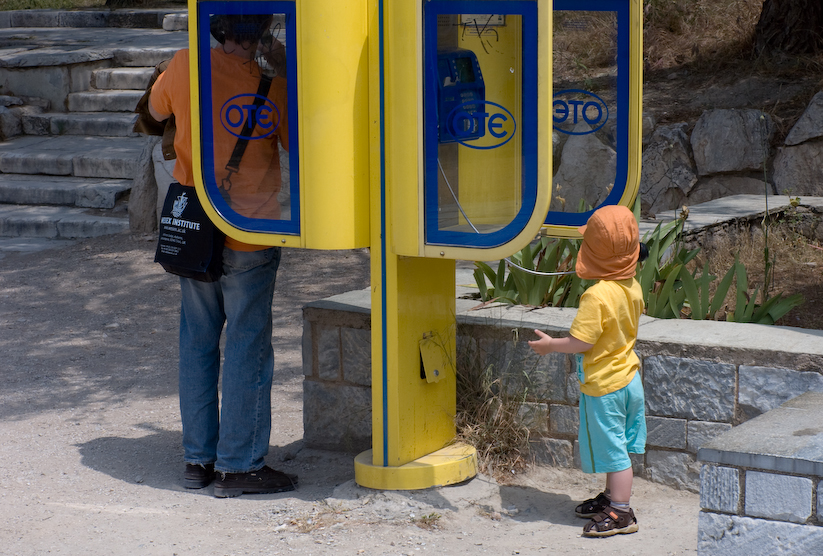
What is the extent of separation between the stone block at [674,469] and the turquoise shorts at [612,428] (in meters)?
0.35

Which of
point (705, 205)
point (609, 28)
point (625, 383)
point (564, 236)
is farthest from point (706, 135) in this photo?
point (625, 383)

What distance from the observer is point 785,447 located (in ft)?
7.57

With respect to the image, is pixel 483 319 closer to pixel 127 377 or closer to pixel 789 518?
pixel 789 518

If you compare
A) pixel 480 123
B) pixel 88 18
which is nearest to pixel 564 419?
pixel 480 123

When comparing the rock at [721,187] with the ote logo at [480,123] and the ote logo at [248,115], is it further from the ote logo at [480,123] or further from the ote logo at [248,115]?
the ote logo at [248,115]

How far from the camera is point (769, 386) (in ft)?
10.5

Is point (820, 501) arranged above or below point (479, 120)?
below

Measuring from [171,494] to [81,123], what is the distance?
7.41 meters

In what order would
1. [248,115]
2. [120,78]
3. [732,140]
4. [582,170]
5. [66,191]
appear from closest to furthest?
[248,115] → [582,170] → [732,140] → [66,191] → [120,78]

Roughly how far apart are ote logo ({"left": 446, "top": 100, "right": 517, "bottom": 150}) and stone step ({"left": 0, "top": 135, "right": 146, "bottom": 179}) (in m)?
6.35

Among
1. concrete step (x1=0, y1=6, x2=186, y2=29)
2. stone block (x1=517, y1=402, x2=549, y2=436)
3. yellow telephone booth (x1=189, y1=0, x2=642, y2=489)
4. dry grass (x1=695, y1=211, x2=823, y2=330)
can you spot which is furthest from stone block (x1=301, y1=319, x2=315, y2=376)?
concrete step (x1=0, y1=6, x2=186, y2=29)

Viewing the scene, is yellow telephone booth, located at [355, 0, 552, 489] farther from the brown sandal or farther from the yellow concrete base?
the brown sandal

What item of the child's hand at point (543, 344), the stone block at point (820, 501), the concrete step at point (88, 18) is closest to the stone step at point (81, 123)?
the concrete step at point (88, 18)

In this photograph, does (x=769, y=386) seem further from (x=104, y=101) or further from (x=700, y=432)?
(x=104, y=101)
